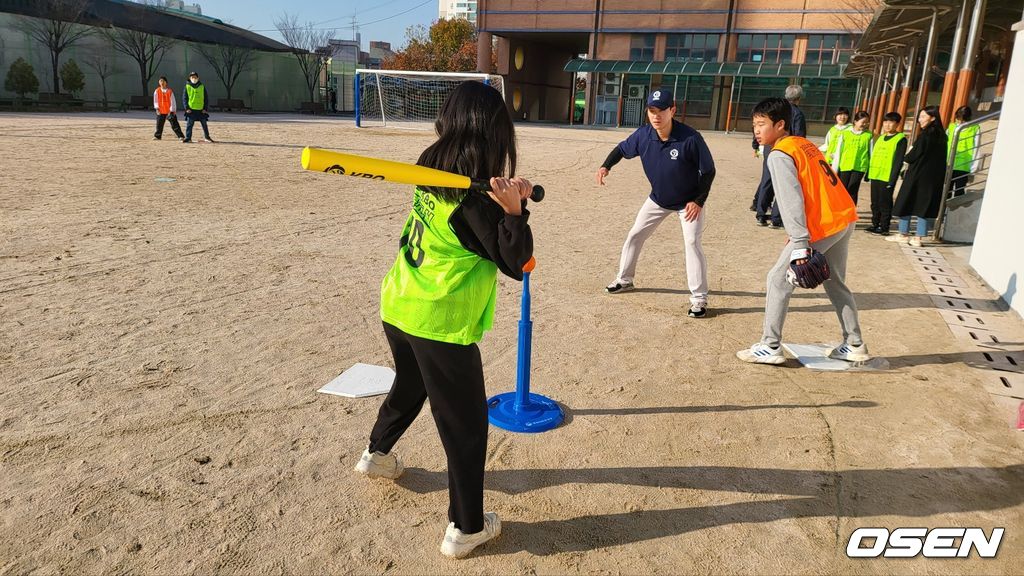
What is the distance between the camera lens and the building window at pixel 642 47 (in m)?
42.6

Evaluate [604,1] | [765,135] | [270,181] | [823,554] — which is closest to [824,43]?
[604,1]

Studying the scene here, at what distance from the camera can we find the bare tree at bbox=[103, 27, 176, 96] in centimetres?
3753

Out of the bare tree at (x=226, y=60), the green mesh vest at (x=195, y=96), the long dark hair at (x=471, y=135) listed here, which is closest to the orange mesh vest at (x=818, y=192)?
the long dark hair at (x=471, y=135)

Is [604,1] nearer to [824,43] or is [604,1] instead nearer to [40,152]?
[824,43]

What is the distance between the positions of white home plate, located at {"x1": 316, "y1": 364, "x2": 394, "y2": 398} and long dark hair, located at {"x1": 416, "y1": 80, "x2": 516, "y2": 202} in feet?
6.72

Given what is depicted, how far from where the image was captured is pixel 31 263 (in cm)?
627

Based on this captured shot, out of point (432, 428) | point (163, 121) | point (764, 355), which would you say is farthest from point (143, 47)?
point (764, 355)

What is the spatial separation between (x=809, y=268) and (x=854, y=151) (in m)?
6.94

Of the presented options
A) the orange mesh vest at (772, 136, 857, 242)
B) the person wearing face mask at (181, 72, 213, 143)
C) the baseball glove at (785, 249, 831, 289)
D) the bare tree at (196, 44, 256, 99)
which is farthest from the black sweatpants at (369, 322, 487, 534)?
the bare tree at (196, 44, 256, 99)

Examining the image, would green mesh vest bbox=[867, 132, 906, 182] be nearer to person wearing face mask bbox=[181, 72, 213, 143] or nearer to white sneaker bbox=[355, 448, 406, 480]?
white sneaker bbox=[355, 448, 406, 480]

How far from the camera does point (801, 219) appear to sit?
435cm

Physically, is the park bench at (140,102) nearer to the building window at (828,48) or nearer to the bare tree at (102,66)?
the bare tree at (102,66)

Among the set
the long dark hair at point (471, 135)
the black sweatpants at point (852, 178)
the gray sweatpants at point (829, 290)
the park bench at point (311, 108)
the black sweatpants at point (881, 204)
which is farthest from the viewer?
the park bench at point (311, 108)

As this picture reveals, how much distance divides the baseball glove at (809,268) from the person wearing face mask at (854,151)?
21.5 feet
